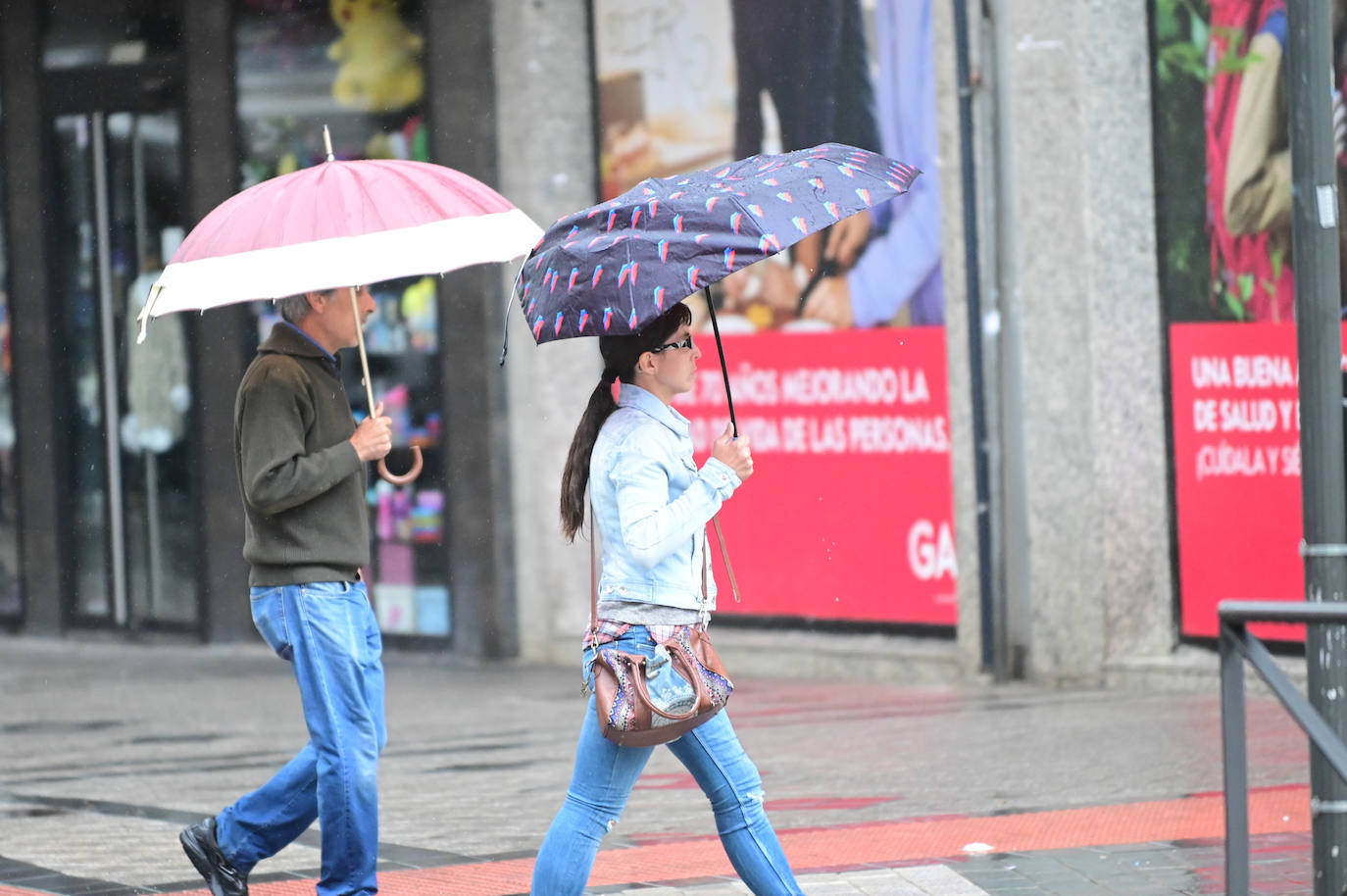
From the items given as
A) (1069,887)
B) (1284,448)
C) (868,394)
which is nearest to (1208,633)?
(1284,448)

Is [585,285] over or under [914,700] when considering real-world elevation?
over

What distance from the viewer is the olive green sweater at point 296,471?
4918mm

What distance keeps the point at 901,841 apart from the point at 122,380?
26.3 ft

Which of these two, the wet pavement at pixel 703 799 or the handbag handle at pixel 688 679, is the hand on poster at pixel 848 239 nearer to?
the wet pavement at pixel 703 799

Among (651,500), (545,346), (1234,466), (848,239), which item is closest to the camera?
(651,500)

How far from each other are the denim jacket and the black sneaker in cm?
150

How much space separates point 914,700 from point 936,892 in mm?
3720

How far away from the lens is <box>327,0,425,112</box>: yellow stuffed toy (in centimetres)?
1120

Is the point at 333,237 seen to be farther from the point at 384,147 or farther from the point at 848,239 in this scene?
the point at 384,147

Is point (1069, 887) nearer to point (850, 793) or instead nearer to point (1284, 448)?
point (850, 793)

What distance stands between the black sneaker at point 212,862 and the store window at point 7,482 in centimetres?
847

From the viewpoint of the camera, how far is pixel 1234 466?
8789 mm

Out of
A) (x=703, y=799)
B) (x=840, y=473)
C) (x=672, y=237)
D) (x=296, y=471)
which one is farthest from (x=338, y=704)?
(x=840, y=473)

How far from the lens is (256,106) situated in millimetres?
11805
